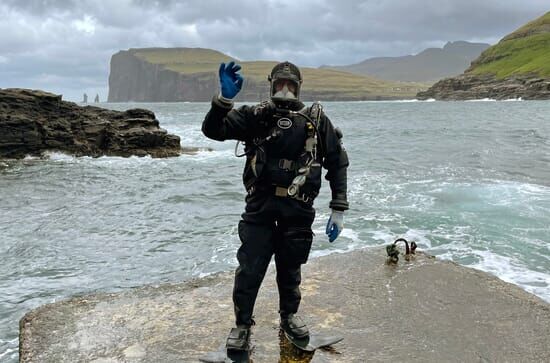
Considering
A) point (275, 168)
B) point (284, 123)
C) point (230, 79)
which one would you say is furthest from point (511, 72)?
point (230, 79)

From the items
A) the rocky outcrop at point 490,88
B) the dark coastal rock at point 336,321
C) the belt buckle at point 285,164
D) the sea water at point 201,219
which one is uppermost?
the rocky outcrop at point 490,88

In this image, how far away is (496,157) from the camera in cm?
2403

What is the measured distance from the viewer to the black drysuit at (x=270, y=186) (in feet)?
14.7

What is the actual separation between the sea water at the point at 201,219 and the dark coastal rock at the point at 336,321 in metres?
1.49

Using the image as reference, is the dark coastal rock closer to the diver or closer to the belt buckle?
the diver

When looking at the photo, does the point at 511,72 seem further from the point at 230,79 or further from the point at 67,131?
the point at 230,79

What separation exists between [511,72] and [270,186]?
14136 centimetres

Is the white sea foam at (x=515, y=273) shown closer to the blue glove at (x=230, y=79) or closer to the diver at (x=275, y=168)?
the diver at (x=275, y=168)

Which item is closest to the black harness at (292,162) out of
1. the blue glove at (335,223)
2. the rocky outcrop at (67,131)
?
the blue glove at (335,223)

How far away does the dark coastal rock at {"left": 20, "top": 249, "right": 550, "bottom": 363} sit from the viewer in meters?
4.99

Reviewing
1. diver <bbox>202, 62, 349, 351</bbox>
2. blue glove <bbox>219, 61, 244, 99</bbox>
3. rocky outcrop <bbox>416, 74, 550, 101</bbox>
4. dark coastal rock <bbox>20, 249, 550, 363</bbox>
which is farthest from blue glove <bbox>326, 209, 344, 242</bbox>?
rocky outcrop <bbox>416, 74, 550, 101</bbox>

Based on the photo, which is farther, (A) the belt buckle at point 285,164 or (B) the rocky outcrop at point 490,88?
(B) the rocky outcrop at point 490,88

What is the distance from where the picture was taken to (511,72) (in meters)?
128

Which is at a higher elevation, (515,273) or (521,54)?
(521,54)
